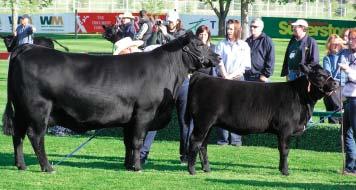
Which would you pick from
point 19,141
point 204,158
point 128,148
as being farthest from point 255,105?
point 19,141

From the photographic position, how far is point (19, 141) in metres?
12.1

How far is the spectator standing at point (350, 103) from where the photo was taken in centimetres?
1188

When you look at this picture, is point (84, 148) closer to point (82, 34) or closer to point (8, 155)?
point (8, 155)

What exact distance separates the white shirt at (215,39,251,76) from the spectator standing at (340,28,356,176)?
2.30 m

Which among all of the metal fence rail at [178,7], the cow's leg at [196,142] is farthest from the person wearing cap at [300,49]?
the metal fence rail at [178,7]

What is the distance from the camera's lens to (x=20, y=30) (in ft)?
84.7

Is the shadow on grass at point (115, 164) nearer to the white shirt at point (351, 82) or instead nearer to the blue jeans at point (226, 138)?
the white shirt at point (351, 82)

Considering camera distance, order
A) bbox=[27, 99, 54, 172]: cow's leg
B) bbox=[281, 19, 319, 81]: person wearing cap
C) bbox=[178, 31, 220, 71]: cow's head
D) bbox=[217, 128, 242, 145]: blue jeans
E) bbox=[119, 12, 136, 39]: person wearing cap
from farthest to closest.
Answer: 1. bbox=[119, 12, 136, 39]: person wearing cap
2. bbox=[217, 128, 242, 145]: blue jeans
3. bbox=[281, 19, 319, 81]: person wearing cap
4. bbox=[178, 31, 220, 71]: cow's head
5. bbox=[27, 99, 54, 172]: cow's leg

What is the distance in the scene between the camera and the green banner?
166ft

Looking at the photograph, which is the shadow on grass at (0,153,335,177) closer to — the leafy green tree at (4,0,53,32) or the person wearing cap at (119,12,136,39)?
the person wearing cap at (119,12,136,39)

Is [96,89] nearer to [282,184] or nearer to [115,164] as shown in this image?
[115,164]

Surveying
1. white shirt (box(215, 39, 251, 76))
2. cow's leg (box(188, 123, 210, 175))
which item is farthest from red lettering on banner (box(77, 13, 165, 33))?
cow's leg (box(188, 123, 210, 175))

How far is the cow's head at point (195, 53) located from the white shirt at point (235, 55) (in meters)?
1.95

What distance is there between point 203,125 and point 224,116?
0.32 meters
